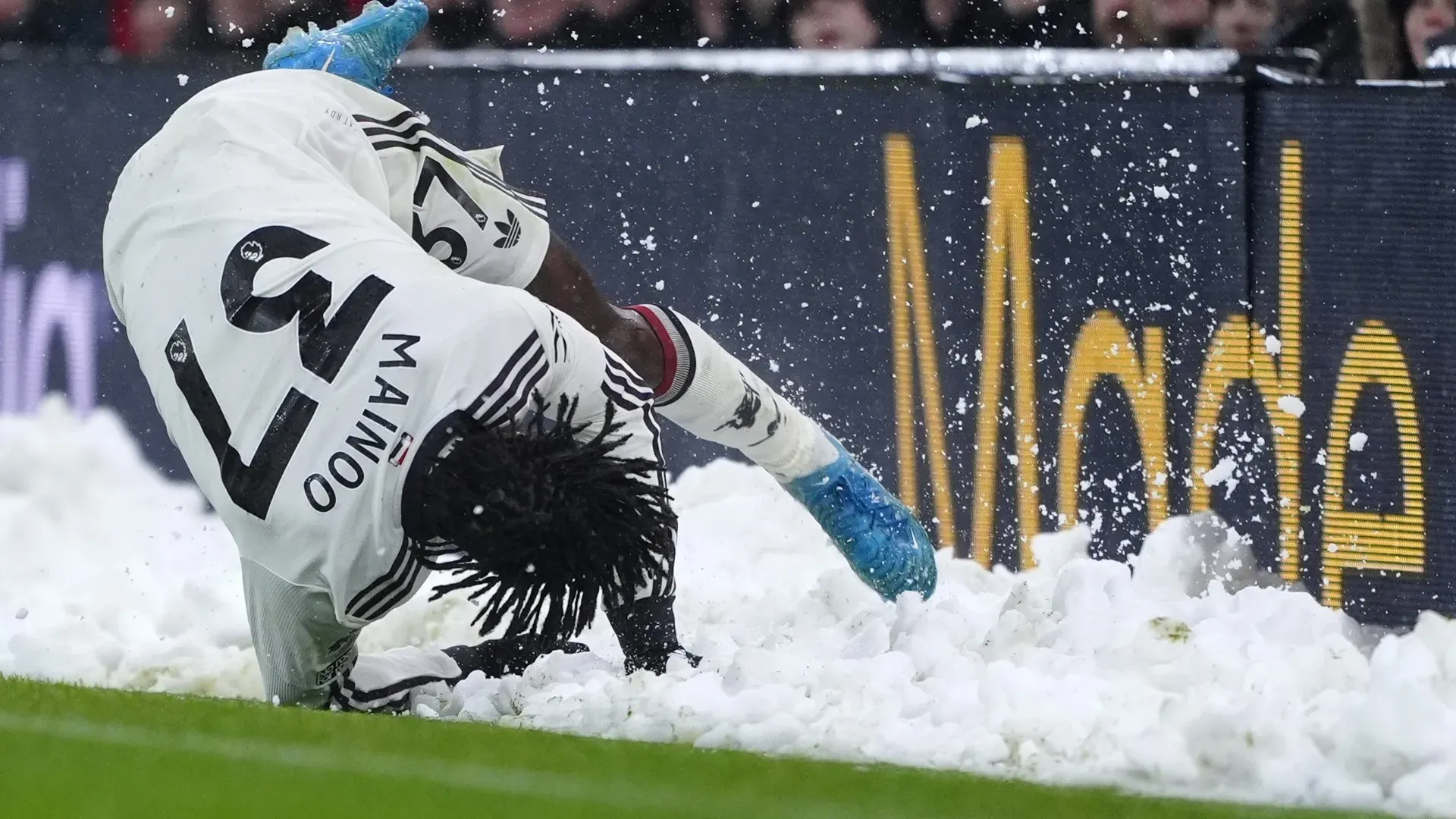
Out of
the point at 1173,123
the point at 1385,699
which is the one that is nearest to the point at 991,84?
the point at 1173,123

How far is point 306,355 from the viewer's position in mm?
1975

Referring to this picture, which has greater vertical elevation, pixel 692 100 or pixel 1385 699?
pixel 692 100

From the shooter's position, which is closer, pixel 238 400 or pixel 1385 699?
pixel 1385 699

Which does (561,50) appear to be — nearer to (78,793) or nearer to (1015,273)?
(1015,273)

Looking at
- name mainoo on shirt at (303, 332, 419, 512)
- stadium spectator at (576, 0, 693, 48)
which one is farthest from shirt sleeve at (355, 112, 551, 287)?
stadium spectator at (576, 0, 693, 48)

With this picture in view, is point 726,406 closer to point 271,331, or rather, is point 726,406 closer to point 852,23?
point 271,331

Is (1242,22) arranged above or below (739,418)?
above

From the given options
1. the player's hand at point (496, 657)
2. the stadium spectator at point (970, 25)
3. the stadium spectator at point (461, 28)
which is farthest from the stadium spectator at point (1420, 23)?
the player's hand at point (496, 657)

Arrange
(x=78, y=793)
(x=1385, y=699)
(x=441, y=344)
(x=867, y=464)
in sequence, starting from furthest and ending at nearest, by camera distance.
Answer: (x=867, y=464) → (x=441, y=344) → (x=1385, y=699) → (x=78, y=793)

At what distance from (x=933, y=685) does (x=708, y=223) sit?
1.51 m

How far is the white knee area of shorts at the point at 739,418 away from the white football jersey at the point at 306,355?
0.52 m

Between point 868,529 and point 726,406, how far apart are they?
35cm

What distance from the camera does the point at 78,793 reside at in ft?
4.96

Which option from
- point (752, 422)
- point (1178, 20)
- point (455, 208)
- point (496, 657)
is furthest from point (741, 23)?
point (496, 657)
